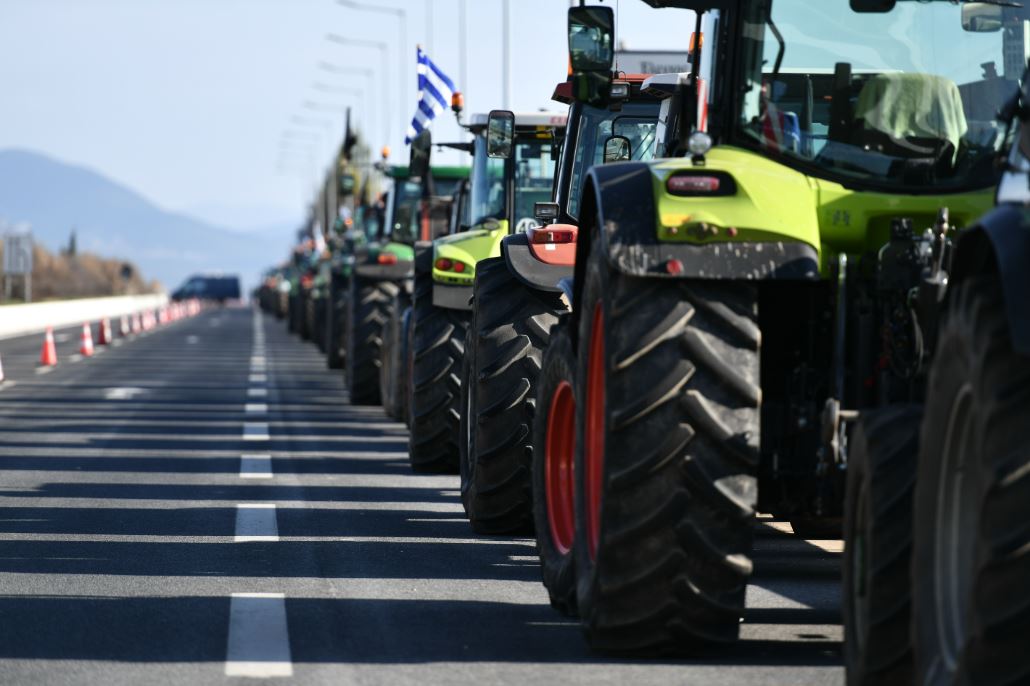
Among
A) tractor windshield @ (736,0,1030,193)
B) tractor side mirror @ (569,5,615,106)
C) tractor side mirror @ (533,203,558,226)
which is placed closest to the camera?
tractor windshield @ (736,0,1030,193)

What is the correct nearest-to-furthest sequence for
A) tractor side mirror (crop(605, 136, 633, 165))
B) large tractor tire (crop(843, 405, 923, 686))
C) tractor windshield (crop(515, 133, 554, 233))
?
large tractor tire (crop(843, 405, 923, 686))
tractor side mirror (crop(605, 136, 633, 165))
tractor windshield (crop(515, 133, 554, 233))

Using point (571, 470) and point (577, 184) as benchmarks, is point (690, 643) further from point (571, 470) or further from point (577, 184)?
point (577, 184)

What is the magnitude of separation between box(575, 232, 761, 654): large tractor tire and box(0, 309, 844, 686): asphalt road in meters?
0.23

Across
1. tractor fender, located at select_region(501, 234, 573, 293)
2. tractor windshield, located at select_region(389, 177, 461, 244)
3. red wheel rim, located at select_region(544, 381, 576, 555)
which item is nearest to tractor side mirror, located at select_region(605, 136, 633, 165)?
tractor fender, located at select_region(501, 234, 573, 293)

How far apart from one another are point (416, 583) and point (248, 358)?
30.3m

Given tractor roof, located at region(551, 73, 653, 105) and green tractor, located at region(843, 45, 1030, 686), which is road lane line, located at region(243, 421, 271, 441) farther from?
green tractor, located at region(843, 45, 1030, 686)

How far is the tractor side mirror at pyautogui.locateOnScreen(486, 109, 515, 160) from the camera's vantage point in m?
12.2

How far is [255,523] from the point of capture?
1105 cm

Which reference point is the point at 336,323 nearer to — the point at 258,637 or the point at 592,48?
the point at 592,48

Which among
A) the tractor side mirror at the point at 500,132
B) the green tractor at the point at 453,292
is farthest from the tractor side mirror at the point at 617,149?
the green tractor at the point at 453,292

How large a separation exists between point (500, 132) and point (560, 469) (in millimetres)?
4395

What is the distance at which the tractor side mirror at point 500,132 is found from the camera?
1223 centimetres

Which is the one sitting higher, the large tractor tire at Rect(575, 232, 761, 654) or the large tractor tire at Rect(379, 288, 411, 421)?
the large tractor tire at Rect(575, 232, 761, 654)

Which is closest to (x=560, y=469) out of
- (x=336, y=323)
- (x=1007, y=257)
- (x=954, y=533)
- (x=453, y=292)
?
(x=954, y=533)
